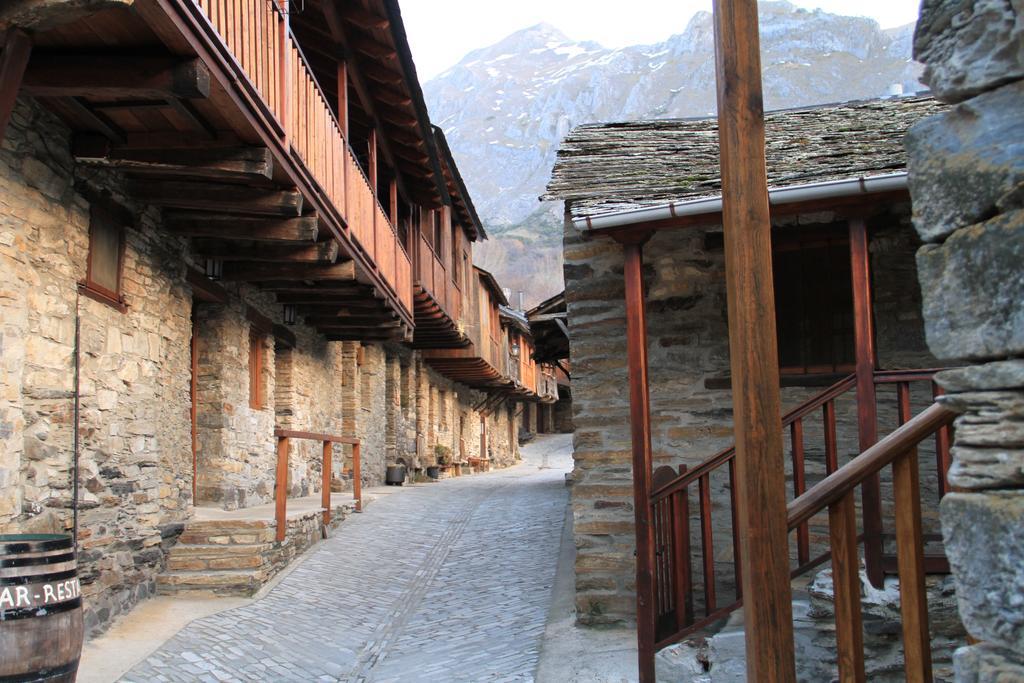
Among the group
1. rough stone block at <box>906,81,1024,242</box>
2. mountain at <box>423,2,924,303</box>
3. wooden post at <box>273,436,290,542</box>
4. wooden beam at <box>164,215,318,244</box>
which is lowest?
wooden post at <box>273,436,290,542</box>

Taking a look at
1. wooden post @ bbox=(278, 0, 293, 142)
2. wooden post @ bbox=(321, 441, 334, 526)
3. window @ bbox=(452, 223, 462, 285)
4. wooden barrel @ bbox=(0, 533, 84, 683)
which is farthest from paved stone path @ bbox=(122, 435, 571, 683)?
window @ bbox=(452, 223, 462, 285)

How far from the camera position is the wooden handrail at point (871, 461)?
7.89 feet

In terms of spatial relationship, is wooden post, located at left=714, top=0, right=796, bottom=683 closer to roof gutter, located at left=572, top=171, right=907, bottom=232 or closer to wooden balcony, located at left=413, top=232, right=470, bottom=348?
roof gutter, located at left=572, top=171, right=907, bottom=232

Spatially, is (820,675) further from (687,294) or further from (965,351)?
(965,351)

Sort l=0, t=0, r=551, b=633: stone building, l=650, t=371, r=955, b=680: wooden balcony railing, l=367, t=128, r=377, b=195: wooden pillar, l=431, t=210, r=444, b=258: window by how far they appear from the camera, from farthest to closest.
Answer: l=431, t=210, r=444, b=258: window
l=367, t=128, r=377, b=195: wooden pillar
l=0, t=0, r=551, b=633: stone building
l=650, t=371, r=955, b=680: wooden balcony railing

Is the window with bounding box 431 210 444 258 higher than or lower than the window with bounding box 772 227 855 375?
higher

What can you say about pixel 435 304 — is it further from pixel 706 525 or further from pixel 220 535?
pixel 706 525

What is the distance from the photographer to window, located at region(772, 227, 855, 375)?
606cm

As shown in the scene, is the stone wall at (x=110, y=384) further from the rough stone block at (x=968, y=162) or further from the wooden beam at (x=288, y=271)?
the rough stone block at (x=968, y=162)

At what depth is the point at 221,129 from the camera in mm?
5793

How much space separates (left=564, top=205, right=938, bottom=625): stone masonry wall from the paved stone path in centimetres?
81

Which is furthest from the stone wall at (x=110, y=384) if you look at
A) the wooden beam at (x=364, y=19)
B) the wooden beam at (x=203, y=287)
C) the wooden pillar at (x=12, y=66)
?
the wooden beam at (x=364, y=19)

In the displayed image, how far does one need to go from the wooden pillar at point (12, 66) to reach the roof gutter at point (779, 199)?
9.40 feet

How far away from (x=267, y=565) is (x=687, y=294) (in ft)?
13.7
